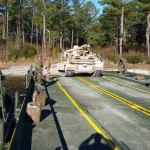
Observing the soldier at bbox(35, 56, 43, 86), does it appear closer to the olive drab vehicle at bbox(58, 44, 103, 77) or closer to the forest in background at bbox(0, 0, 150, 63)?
the olive drab vehicle at bbox(58, 44, 103, 77)

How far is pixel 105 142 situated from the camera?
7.57 metres

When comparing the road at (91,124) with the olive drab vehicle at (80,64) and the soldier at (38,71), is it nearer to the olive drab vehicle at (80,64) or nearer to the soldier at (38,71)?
the soldier at (38,71)

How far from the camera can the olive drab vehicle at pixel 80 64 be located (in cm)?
2384

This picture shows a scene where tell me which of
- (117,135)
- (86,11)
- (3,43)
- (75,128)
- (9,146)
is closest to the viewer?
(9,146)

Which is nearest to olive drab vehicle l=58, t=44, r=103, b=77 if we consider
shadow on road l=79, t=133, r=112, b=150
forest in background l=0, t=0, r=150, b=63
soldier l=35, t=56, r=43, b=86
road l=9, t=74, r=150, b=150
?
soldier l=35, t=56, r=43, b=86

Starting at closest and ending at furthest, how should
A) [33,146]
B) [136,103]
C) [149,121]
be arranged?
[33,146] → [149,121] → [136,103]

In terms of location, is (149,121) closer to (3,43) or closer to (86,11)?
(3,43)

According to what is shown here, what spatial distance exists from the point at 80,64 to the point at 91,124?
49.3ft

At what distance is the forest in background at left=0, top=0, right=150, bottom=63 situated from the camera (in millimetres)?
48281

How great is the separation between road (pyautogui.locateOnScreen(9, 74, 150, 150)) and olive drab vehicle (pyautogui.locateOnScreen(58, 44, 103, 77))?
30.3 feet

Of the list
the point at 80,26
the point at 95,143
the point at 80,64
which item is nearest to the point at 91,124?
the point at 95,143

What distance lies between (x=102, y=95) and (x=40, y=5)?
155 ft

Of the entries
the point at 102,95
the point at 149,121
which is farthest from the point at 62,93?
the point at 149,121

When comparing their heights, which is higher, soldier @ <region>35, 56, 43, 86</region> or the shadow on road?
soldier @ <region>35, 56, 43, 86</region>
